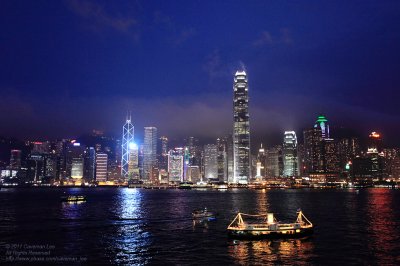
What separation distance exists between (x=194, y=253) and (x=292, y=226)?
59.9 feet

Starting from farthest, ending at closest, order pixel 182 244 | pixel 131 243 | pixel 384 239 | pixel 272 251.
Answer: pixel 384 239 → pixel 131 243 → pixel 182 244 → pixel 272 251

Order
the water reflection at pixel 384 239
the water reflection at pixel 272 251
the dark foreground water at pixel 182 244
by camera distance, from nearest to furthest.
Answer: the water reflection at pixel 272 251, the dark foreground water at pixel 182 244, the water reflection at pixel 384 239

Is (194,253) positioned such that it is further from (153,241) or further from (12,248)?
(12,248)

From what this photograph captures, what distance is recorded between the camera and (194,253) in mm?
49781

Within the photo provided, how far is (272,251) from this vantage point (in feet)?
166

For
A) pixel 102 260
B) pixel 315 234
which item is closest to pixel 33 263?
pixel 102 260

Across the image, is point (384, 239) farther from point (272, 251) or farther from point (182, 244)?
point (182, 244)

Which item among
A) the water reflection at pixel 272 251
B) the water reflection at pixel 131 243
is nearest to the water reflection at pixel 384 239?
the water reflection at pixel 272 251

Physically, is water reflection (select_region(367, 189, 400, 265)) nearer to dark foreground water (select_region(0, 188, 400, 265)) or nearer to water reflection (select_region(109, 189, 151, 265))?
dark foreground water (select_region(0, 188, 400, 265))

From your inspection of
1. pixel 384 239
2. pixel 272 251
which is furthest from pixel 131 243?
pixel 384 239

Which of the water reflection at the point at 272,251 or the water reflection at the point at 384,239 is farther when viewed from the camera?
the water reflection at the point at 384,239

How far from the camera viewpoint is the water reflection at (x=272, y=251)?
151 feet

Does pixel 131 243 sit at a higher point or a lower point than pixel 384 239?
higher

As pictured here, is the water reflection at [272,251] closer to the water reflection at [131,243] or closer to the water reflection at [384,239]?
the water reflection at [384,239]
